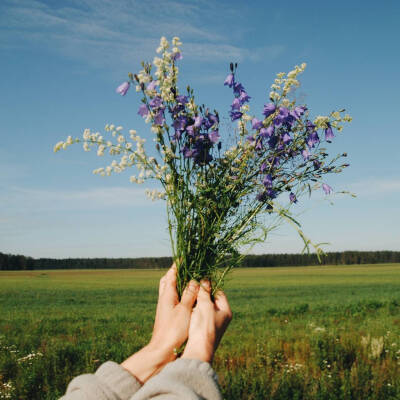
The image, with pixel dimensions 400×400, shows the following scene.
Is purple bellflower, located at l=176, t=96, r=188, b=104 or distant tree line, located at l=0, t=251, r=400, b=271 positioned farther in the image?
distant tree line, located at l=0, t=251, r=400, b=271

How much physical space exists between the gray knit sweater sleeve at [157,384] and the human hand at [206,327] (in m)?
0.13

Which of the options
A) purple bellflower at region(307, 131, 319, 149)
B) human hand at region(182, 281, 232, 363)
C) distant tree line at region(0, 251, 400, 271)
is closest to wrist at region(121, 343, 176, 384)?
human hand at region(182, 281, 232, 363)

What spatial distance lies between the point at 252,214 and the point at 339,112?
2.54 ft

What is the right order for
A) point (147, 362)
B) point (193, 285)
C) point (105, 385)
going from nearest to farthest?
1. point (105, 385)
2. point (147, 362)
3. point (193, 285)

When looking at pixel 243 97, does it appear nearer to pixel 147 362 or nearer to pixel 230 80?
pixel 230 80

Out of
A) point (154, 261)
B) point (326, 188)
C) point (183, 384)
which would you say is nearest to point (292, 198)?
point (326, 188)

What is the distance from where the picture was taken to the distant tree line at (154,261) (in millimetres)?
104438

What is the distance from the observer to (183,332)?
1.73 m

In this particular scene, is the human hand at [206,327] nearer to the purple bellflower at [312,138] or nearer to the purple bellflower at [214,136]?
the purple bellflower at [214,136]

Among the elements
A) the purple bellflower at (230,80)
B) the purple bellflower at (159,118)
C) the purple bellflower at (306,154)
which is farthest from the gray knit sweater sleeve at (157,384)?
the purple bellflower at (230,80)

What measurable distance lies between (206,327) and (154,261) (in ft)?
369

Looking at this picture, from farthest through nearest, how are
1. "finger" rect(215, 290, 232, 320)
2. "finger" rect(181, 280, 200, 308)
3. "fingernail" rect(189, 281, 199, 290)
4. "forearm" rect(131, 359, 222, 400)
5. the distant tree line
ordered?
1. the distant tree line
2. "fingernail" rect(189, 281, 199, 290)
3. "finger" rect(181, 280, 200, 308)
4. "finger" rect(215, 290, 232, 320)
5. "forearm" rect(131, 359, 222, 400)

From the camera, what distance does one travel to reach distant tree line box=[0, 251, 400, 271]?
104 meters

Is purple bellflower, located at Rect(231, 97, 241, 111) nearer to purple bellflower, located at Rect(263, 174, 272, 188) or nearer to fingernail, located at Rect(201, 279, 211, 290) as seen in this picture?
purple bellflower, located at Rect(263, 174, 272, 188)
